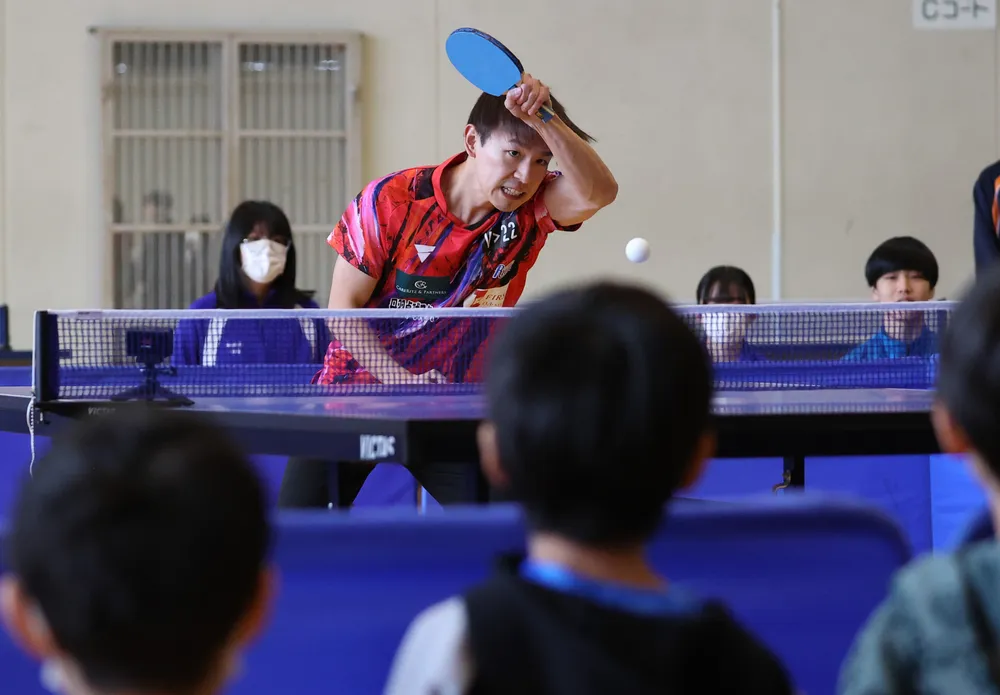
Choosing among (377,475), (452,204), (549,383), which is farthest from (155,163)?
(549,383)

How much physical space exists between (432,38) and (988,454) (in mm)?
7049

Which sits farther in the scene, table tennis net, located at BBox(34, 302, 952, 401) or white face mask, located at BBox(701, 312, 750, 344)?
white face mask, located at BBox(701, 312, 750, 344)

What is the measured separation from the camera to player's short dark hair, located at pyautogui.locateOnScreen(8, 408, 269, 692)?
78 centimetres

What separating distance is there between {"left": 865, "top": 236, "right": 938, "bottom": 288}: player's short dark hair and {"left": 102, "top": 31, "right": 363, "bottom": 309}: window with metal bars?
398 centimetres

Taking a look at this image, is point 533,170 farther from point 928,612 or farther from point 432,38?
point 432,38

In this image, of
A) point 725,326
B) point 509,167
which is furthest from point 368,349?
point 725,326

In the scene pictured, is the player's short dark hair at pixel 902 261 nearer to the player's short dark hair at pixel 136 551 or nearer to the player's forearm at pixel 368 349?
the player's forearm at pixel 368 349

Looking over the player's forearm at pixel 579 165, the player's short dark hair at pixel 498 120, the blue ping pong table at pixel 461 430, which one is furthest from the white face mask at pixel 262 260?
the blue ping pong table at pixel 461 430

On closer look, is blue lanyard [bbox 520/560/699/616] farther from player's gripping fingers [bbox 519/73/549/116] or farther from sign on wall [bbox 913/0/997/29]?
sign on wall [bbox 913/0/997/29]

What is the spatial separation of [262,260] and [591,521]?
340cm

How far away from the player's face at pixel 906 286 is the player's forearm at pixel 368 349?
2.29 metres

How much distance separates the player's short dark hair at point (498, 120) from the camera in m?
2.64

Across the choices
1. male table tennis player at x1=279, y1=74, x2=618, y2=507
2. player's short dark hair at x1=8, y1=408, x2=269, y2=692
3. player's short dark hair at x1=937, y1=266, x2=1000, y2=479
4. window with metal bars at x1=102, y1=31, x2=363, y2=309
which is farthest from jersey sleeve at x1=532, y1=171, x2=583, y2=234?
window with metal bars at x1=102, y1=31, x2=363, y2=309

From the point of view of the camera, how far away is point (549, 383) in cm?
94
